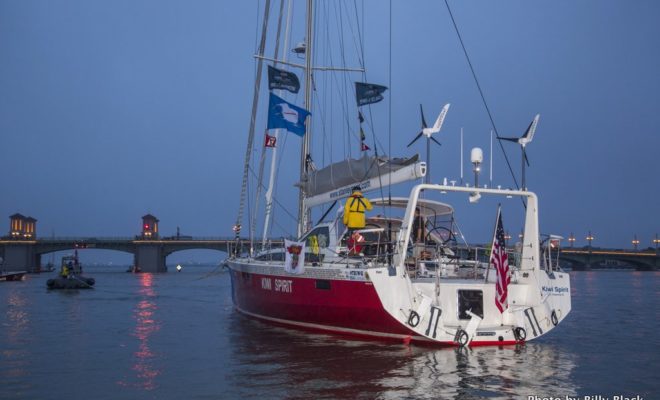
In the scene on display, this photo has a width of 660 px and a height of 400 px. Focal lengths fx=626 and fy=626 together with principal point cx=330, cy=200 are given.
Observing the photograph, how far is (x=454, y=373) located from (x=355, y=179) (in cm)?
629

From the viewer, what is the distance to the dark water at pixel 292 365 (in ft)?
33.2

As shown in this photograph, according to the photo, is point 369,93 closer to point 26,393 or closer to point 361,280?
point 361,280

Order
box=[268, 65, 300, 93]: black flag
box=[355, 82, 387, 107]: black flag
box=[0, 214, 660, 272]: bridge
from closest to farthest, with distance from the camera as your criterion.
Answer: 1. box=[355, 82, 387, 107]: black flag
2. box=[268, 65, 300, 93]: black flag
3. box=[0, 214, 660, 272]: bridge

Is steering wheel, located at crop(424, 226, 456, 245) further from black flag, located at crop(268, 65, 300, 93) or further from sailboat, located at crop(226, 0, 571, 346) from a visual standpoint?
black flag, located at crop(268, 65, 300, 93)

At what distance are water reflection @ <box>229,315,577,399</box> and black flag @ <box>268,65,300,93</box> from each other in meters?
8.10

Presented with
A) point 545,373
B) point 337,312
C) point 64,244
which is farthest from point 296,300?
point 64,244

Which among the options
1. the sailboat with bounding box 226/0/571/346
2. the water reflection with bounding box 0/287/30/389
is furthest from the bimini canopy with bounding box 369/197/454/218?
the water reflection with bounding box 0/287/30/389

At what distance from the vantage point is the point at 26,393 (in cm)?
996

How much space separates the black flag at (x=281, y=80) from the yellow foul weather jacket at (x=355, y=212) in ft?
20.4

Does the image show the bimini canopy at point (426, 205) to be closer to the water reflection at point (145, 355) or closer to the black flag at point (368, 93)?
the black flag at point (368, 93)

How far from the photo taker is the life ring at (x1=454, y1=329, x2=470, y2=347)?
13234 millimetres

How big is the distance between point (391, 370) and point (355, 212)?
169 inches

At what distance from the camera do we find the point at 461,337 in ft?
43.4

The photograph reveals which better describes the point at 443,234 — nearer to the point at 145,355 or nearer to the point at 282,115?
the point at 282,115
